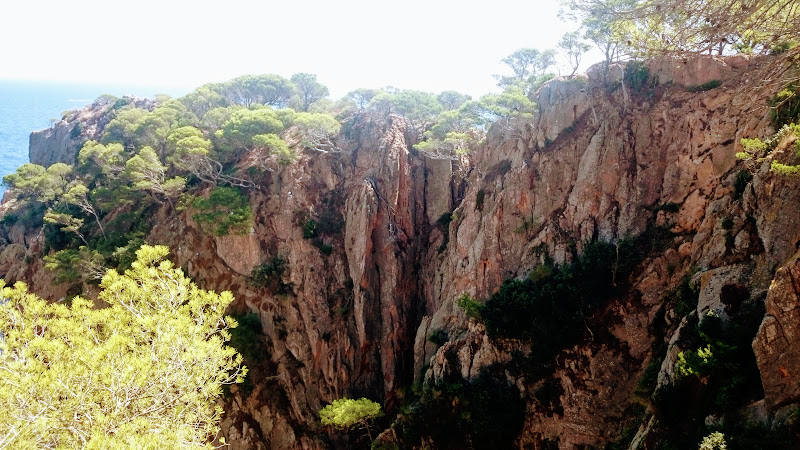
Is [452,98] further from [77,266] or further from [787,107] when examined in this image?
[77,266]

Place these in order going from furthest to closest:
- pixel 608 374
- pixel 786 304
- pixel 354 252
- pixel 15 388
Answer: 1. pixel 354 252
2. pixel 608 374
3. pixel 786 304
4. pixel 15 388

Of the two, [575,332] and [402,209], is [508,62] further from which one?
[575,332]

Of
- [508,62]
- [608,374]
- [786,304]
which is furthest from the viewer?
[508,62]

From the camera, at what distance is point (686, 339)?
49.2 feet

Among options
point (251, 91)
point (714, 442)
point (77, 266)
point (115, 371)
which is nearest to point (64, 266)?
point (77, 266)

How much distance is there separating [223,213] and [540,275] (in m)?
23.0

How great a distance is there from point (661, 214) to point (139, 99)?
57.8m

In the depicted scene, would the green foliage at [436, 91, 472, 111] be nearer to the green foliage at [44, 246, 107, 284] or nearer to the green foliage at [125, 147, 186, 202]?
the green foliage at [125, 147, 186, 202]

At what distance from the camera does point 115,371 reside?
10469 mm

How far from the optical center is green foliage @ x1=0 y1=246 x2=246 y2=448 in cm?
945

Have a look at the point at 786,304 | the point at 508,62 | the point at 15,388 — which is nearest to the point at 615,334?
the point at 786,304

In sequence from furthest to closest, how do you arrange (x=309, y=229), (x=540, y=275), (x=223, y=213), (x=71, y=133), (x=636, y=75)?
1. (x=71, y=133)
2. (x=309, y=229)
3. (x=223, y=213)
4. (x=636, y=75)
5. (x=540, y=275)

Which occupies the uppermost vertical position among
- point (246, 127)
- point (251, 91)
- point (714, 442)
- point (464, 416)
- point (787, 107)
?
point (251, 91)

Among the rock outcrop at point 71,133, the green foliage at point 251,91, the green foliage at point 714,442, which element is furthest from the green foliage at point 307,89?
the green foliage at point 714,442
